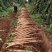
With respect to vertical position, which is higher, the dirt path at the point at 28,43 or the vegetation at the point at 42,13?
the dirt path at the point at 28,43

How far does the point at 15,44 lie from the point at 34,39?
1.33m

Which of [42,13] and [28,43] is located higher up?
[28,43]

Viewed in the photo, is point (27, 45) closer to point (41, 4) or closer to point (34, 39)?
point (34, 39)

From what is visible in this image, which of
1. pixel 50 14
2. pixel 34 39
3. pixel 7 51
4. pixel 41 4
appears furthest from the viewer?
pixel 41 4

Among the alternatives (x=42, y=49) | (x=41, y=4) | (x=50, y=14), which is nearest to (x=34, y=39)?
(x=42, y=49)

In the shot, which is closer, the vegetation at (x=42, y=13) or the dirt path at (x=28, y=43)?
the dirt path at (x=28, y=43)

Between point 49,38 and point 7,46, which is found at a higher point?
point 7,46

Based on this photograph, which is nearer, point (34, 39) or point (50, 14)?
point (34, 39)

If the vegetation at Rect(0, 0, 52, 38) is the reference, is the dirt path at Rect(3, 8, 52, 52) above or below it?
above

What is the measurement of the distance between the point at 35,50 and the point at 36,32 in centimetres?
322

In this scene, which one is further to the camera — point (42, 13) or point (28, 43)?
point (42, 13)

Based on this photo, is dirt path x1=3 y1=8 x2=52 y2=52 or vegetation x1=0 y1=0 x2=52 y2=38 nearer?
dirt path x1=3 y1=8 x2=52 y2=52

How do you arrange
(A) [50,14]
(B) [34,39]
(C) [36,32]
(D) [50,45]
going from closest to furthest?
(D) [50,45], (B) [34,39], (C) [36,32], (A) [50,14]

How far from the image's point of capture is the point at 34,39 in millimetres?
9094
